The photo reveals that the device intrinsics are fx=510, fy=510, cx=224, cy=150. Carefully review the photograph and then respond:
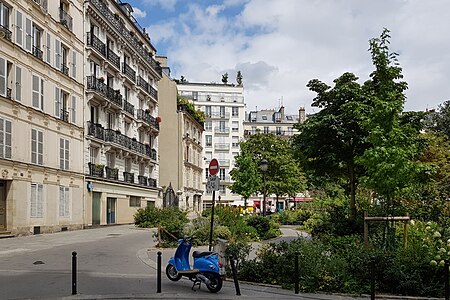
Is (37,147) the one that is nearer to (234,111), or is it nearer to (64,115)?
(64,115)

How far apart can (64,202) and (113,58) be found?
13951mm

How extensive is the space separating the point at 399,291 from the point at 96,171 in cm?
2924

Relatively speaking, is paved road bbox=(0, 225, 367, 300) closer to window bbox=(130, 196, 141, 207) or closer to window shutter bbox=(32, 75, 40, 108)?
window shutter bbox=(32, 75, 40, 108)

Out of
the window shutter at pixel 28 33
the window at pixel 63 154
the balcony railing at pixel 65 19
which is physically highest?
the balcony railing at pixel 65 19

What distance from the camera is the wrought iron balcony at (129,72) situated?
142ft

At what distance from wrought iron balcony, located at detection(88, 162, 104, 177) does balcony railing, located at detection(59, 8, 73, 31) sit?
9.28m

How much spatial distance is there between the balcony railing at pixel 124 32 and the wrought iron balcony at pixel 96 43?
2105 mm

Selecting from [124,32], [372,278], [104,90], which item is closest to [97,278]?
[372,278]

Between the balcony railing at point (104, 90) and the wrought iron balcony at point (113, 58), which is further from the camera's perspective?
the wrought iron balcony at point (113, 58)

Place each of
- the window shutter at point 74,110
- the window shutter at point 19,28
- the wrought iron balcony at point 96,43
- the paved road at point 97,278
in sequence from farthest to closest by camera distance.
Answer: the wrought iron balcony at point 96,43 < the window shutter at point 74,110 < the window shutter at point 19,28 < the paved road at point 97,278

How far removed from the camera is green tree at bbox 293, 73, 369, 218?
58.9ft

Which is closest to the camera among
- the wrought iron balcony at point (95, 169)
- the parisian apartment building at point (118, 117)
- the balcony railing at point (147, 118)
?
the wrought iron balcony at point (95, 169)

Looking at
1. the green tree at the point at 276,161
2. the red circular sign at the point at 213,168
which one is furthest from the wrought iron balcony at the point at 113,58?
the red circular sign at the point at 213,168

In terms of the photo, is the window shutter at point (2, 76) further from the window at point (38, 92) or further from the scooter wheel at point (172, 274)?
the scooter wheel at point (172, 274)
